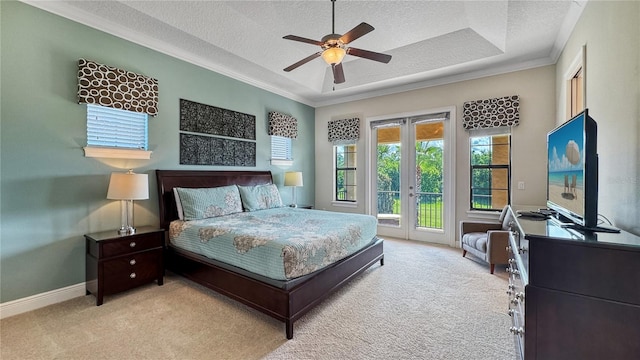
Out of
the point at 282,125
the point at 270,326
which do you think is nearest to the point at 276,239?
the point at 270,326

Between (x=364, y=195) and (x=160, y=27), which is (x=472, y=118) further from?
(x=160, y=27)

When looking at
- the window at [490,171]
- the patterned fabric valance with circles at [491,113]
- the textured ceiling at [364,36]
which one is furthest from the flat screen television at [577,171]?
the window at [490,171]

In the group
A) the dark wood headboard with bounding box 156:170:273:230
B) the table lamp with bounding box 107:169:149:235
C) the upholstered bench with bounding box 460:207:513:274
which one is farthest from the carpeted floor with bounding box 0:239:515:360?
the dark wood headboard with bounding box 156:170:273:230

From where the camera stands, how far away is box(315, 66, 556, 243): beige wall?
394 centimetres

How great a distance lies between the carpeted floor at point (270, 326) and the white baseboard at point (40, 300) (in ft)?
0.27

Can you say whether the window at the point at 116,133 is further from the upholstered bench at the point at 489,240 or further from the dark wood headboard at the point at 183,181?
the upholstered bench at the point at 489,240

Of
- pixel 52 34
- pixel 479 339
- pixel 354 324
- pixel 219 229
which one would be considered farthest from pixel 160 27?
pixel 479 339

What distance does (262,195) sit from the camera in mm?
4395

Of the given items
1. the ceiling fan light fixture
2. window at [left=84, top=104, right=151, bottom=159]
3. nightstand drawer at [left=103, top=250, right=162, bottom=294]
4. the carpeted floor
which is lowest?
the carpeted floor

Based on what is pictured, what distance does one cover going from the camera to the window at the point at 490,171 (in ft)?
14.0

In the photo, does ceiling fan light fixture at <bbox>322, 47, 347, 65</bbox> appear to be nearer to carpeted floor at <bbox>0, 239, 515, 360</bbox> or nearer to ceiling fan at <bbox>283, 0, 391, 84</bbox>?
ceiling fan at <bbox>283, 0, 391, 84</bbox>

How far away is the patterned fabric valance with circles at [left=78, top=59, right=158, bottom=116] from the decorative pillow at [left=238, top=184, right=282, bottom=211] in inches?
65.5

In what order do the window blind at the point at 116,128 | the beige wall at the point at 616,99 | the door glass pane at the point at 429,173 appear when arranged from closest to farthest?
the beige wall at the point at 616,99, the window blind at the point at 116,128, the door glass pane at the point at 429,173

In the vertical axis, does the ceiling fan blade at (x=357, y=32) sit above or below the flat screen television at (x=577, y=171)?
above
